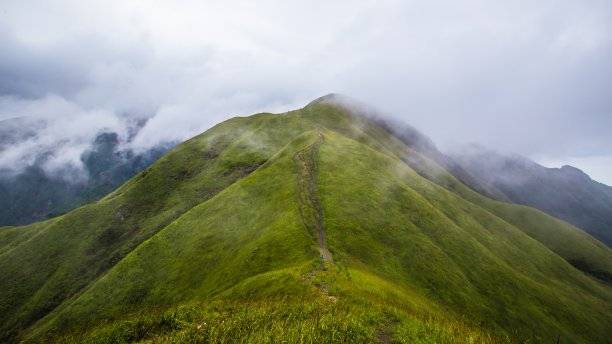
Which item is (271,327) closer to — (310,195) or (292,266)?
(292,266)

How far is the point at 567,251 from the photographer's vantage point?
17612 cm

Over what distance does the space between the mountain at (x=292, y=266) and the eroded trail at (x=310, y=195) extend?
46 cm

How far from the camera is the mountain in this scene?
72.8 feet

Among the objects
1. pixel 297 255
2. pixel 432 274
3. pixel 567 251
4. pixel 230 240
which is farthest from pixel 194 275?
pixel 567 251

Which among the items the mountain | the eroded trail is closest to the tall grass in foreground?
the mountain

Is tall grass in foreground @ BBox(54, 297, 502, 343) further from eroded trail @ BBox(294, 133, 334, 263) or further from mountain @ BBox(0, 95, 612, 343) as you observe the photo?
eroded trail @ BBox(294, 133, 334, 263)

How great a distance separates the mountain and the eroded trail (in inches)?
17.9

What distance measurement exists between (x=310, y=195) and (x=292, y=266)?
34.6 metres

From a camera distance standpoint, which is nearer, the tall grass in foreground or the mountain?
the tall grass in foreground

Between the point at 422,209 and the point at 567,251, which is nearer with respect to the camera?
the point at 422,209

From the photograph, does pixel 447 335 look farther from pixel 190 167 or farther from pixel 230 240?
pixel 190 167

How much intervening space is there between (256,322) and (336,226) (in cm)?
4749

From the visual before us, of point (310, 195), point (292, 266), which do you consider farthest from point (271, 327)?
point (310, 195)

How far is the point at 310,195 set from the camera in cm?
8156
